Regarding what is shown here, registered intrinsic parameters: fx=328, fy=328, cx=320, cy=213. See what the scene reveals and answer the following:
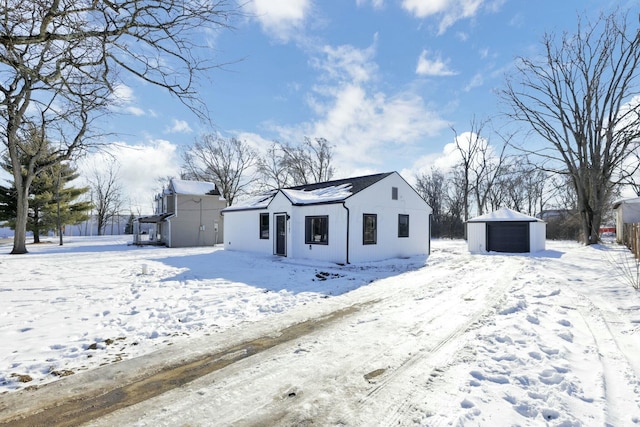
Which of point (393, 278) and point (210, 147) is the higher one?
point (210, 147)

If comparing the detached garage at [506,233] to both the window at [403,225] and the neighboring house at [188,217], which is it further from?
the neighboring house at [188,217]

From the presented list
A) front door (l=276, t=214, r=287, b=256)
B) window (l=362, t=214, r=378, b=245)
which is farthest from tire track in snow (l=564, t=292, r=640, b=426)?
front door (l=276, t=214, r=287, b=256)

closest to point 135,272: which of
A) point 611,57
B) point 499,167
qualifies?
point 611,57

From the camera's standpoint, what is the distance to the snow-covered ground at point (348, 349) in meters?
2.77

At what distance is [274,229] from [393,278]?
24.6ft

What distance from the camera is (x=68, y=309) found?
19.5 feet

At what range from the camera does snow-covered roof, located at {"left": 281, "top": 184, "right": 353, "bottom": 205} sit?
13.7 meters

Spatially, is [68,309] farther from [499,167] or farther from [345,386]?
[499,167]

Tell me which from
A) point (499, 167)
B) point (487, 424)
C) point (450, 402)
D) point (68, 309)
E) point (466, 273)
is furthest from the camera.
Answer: point (499, 167)

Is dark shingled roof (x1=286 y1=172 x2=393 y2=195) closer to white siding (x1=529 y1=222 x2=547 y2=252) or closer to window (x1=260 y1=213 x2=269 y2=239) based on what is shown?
window (x1=260 y1=213 x2=269 y2=239)

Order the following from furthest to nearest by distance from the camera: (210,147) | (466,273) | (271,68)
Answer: (210,147) → (466,273) → (271,68)

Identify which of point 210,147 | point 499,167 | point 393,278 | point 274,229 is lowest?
point 393,278

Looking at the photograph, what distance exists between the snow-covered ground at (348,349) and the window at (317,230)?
533 centimetres

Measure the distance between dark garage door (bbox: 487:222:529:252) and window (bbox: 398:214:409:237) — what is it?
6615 millimetres
